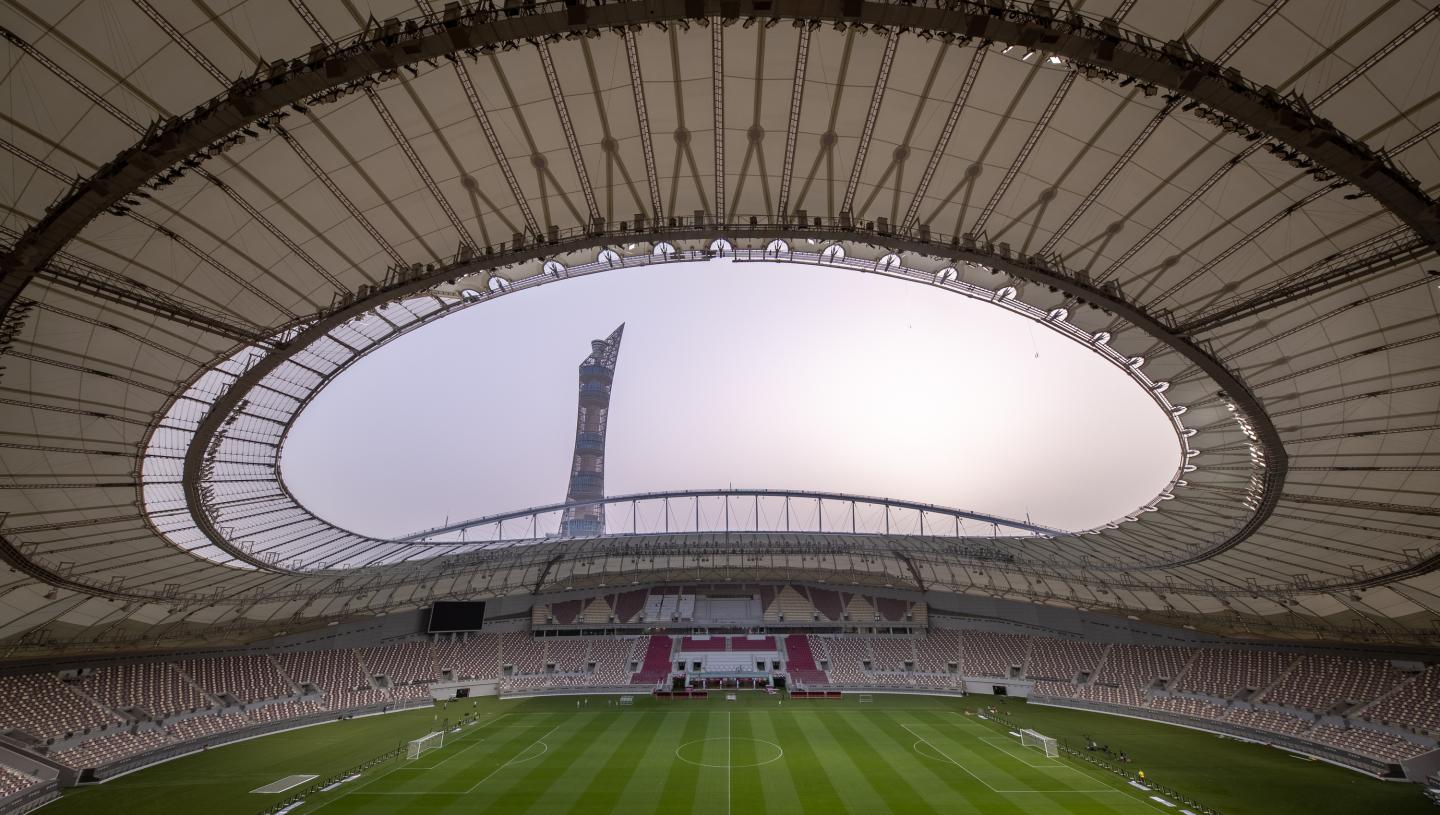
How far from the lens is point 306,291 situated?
2352 cm

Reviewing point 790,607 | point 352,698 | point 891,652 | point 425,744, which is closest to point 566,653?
point 352,698

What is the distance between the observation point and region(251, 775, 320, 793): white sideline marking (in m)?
30.5

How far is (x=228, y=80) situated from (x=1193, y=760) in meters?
51.3

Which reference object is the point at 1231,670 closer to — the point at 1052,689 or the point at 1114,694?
the point at 1114,694

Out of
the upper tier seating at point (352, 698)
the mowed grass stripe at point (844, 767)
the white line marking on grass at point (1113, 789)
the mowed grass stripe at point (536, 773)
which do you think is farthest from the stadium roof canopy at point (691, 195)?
the upper tier seating at point (352, 698)

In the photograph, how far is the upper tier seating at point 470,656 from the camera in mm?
63719

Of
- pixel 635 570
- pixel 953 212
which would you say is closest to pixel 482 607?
pixel 635 570

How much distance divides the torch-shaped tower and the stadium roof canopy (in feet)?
332

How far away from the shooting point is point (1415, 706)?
39.4 meters

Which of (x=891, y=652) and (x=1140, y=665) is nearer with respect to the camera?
(x=1140, y=665)

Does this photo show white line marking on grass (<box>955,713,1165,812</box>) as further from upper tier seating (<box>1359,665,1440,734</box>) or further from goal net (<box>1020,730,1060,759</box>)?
upper tier seating (<box>1359,665,1440,734</box>)

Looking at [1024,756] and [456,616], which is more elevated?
[456,616]

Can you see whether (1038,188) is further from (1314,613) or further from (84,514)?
(1314,613)

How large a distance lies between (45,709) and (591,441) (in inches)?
4230
